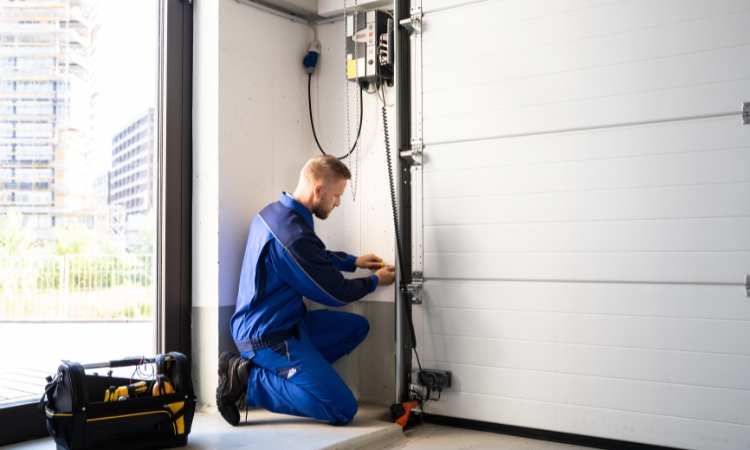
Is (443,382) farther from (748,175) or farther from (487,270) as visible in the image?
(748,175)

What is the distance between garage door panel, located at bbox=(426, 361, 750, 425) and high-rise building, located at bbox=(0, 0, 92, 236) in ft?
7.37

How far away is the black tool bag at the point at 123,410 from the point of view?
2.59 meters

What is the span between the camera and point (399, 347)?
11.8 ft

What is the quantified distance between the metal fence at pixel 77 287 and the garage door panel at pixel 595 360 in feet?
5.50

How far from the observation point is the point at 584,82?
3.12m

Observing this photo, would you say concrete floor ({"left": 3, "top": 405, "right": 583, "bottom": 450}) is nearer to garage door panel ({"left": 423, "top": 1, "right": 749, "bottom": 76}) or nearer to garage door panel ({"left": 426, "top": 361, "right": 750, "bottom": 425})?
garage door panel ({"left": 426, "top": 361, "right": 750, "bottom": 425})

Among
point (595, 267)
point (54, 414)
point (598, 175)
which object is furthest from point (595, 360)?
point (54, 414)

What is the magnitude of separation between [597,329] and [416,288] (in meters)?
0.99

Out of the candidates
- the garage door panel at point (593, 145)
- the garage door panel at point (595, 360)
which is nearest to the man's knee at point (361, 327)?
the garage door panel at point (595, 360)

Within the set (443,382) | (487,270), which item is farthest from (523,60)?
(443,382)

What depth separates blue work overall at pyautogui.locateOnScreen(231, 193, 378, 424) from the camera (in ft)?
10.7

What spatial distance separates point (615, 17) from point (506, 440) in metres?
2.16

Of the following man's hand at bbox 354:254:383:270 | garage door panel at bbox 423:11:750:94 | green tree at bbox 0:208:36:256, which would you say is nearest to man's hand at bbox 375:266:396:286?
man's hand at bbox 354:254:383:270

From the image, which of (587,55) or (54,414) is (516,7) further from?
(54,414)
